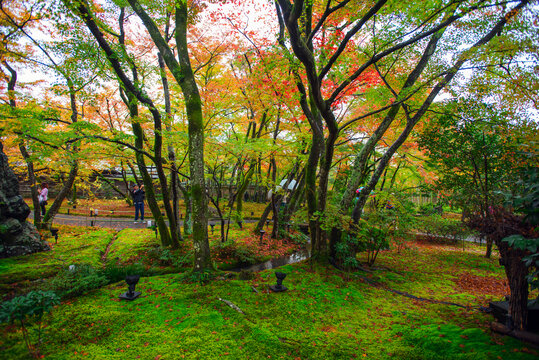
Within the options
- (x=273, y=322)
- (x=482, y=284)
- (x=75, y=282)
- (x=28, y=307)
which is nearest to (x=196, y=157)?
(x=75, y=282)

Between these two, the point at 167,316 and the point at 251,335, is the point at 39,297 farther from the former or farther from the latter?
the point at 251,335

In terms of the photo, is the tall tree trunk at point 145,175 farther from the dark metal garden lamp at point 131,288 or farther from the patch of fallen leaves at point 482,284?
the patch of fallen leaves at point 482,284

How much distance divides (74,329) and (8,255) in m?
4.97

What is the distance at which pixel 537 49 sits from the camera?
4.04 meters

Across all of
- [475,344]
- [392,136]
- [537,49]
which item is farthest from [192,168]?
[392,136]

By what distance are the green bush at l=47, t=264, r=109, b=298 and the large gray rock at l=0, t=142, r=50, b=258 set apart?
291cm

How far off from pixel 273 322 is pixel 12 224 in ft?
23.7

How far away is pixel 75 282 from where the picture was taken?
166 inches

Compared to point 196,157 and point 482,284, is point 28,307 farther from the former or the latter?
point 482,284

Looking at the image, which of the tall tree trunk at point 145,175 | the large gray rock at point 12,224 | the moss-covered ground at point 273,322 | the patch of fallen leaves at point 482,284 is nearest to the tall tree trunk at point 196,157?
the moss-covered ground at point 273,322

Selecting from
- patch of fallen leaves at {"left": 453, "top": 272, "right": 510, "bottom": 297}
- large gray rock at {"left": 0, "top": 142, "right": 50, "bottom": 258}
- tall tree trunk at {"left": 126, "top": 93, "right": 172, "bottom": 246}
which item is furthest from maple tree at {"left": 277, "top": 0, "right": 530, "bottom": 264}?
large gray rock at {"left": 0, "top": 142, "right": 50, "bottom": 258}

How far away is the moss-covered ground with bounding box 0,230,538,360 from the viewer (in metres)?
2.76

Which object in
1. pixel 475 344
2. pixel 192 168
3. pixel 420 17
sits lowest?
pixel 475 344

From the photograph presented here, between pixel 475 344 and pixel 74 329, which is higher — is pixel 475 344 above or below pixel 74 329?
above
